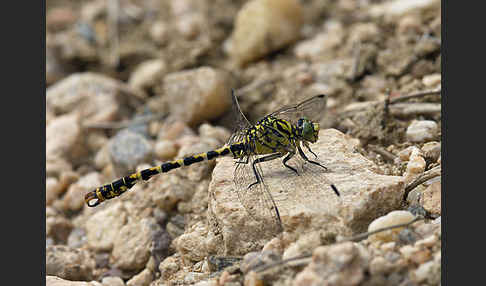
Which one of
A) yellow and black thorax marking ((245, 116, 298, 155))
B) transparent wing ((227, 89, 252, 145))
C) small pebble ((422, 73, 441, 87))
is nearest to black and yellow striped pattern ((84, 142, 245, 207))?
transparent wing ((227, 89, 252, 145))

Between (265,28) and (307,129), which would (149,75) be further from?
(307,129)

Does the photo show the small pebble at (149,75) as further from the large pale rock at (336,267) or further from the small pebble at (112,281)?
the large pale rock at (336,267)

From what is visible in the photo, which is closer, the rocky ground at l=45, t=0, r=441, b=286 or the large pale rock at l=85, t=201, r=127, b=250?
the rocky ground at l=45, t=0, r=441, b=286

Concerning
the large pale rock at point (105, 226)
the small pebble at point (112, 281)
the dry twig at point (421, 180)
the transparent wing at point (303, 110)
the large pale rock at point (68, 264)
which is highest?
the transparent wing at point (303, 110)

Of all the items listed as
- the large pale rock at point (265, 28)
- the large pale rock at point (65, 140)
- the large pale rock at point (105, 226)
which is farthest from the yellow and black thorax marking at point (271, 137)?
the large pale rock at point (65, 140)

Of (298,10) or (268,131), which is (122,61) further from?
(268,131)

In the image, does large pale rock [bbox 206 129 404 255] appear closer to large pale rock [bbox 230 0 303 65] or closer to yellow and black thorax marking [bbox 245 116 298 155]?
yellow and black thorax marking [bbox 245 116 298 155]
